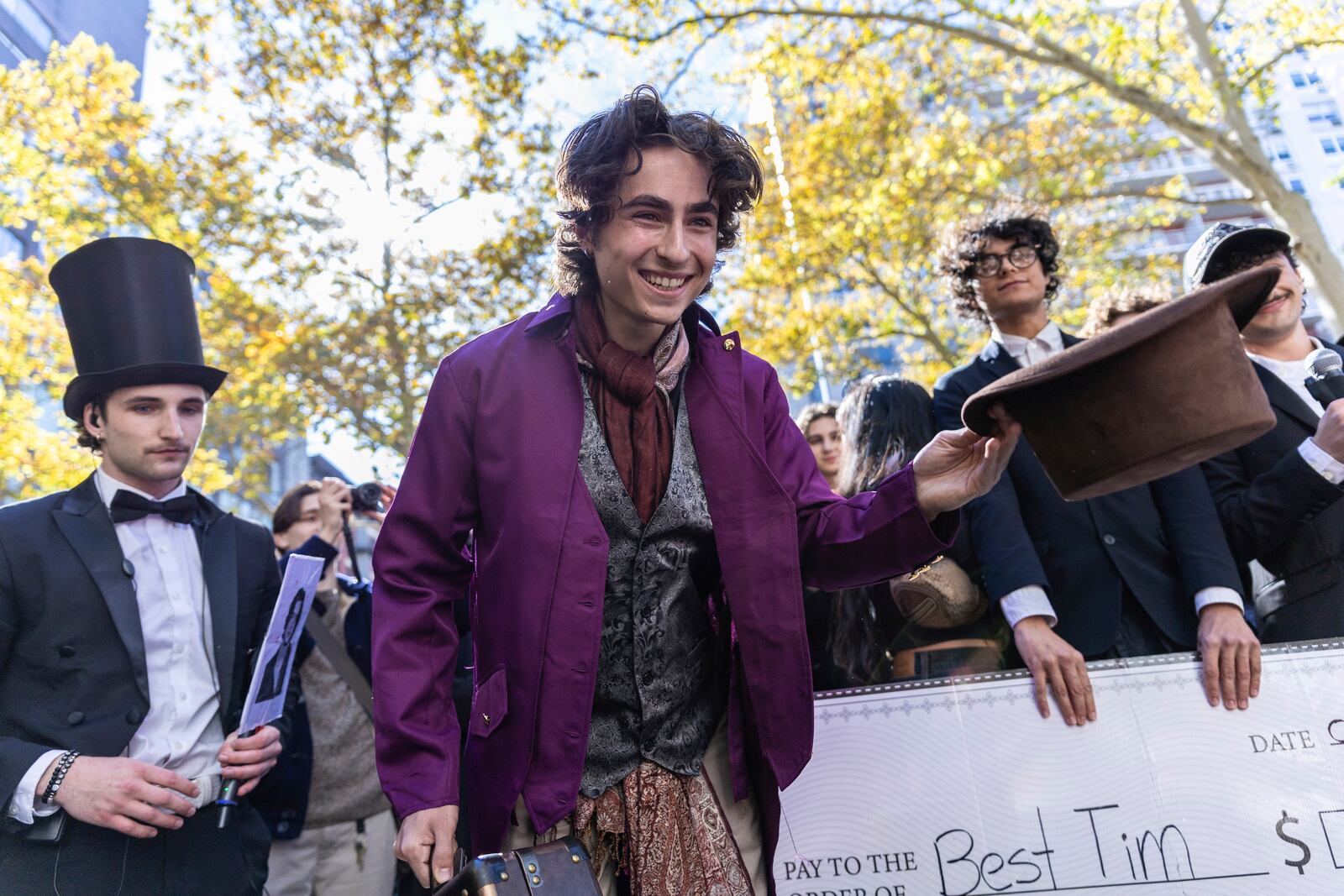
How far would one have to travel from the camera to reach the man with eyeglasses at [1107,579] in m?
2.73

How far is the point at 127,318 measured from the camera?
3270 millimetres

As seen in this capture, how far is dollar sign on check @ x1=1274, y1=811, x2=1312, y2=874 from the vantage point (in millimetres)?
2570

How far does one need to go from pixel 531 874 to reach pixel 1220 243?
3390 millimetres

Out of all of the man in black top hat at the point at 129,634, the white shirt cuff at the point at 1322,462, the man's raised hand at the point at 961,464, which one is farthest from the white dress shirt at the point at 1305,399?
the man in black top hat at the point at 129,634

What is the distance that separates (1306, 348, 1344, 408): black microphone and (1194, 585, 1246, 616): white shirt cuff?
2.89 feet

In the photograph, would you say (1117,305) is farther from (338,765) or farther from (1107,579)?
(338,765)

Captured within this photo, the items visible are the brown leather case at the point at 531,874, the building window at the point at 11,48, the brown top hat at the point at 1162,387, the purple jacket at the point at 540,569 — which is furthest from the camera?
the building window at the point at 11,48

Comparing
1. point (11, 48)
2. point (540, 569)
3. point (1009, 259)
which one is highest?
point (11, 48)

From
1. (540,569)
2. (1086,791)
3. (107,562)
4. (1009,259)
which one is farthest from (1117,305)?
(107,562)

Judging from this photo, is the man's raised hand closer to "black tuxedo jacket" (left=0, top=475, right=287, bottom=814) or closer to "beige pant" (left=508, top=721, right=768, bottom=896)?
"beige pant" (left=508, top=721, right=768, bottom=896)

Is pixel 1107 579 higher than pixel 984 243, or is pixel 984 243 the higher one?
Result: pixel 984 243

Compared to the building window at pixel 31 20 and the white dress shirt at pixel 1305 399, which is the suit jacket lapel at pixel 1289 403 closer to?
the white dress shirt at pixel 1305 399

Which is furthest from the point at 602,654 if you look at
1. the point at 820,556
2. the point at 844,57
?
the point at 844,57

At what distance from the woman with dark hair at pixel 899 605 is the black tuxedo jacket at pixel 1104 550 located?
0.24 metres
